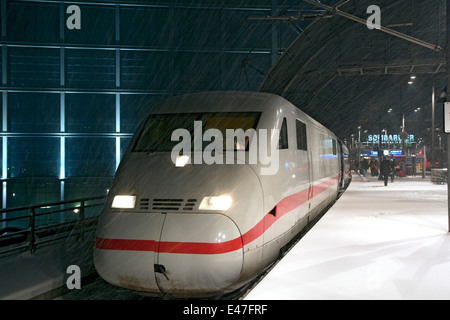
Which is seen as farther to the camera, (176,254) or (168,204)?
(168,204)

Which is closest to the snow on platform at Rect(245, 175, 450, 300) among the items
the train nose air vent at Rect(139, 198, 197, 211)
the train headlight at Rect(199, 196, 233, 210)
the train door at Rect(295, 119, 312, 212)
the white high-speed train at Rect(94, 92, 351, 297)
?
the white high-speed train at Rect(94, 92, 351, 297)

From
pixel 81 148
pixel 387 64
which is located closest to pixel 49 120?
pixel 81 148

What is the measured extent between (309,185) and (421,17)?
2236 centimetres

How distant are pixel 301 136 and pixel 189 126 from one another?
3.08 meters

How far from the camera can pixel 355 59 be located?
3675cm

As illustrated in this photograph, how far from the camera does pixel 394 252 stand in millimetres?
7863

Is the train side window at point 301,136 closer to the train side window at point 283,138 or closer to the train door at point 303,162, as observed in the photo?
the train door at point 303,162

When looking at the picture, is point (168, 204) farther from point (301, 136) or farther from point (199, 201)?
point (301, 136)

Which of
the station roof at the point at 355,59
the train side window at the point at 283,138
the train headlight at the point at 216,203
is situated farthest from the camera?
the station roof at the point at 355,59

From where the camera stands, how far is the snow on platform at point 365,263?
548 cm

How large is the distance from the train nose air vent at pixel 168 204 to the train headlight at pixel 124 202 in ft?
0.45

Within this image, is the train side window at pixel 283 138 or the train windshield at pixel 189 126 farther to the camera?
the train side window at pixel 283 138

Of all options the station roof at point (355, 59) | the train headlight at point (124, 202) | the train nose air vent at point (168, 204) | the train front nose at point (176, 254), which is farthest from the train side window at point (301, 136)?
the station roof at point (355, 59)

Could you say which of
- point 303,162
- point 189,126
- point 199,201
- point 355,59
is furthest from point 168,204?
point 355,59
